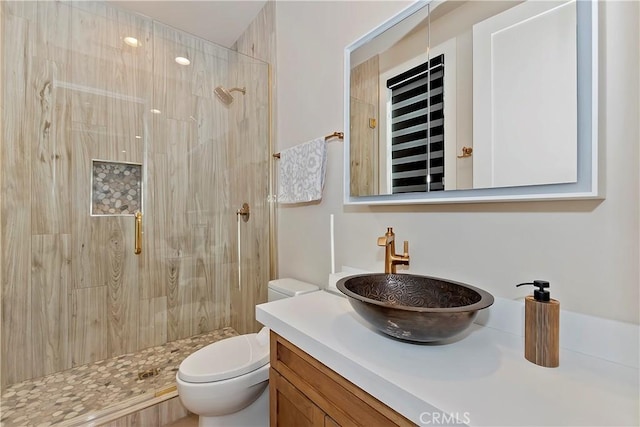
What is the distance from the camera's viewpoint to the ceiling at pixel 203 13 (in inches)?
83.4

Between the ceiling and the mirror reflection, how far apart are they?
1383 mm

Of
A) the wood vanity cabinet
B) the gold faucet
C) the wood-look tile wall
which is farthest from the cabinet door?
the wood-look tile wall

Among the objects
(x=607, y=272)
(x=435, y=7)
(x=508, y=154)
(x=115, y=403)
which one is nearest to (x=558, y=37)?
(x=508, y=154)

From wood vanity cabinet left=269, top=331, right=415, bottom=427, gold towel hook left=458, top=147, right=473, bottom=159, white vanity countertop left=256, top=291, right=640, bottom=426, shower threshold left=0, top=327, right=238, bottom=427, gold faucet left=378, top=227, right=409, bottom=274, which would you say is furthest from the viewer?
shower threshold left=0, top=327, right=238, bottom=427

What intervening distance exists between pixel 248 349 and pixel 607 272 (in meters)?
1.42

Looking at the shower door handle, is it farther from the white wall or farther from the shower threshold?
the white wall

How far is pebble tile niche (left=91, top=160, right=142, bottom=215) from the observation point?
2.04m

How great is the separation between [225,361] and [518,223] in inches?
52.0

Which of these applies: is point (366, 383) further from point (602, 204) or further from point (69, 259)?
point (69, 259)

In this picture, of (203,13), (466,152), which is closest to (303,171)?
(466,152)

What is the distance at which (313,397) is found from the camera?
81cm

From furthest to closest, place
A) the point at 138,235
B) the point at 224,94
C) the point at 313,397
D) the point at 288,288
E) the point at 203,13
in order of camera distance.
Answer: the point at 224,94
the point at 203,13
the point at 138,235
the point at 288,288
the point at 313,397

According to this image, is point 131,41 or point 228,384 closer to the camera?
point 228,384

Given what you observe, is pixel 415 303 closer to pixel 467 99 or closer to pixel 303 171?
pixel 467 99
